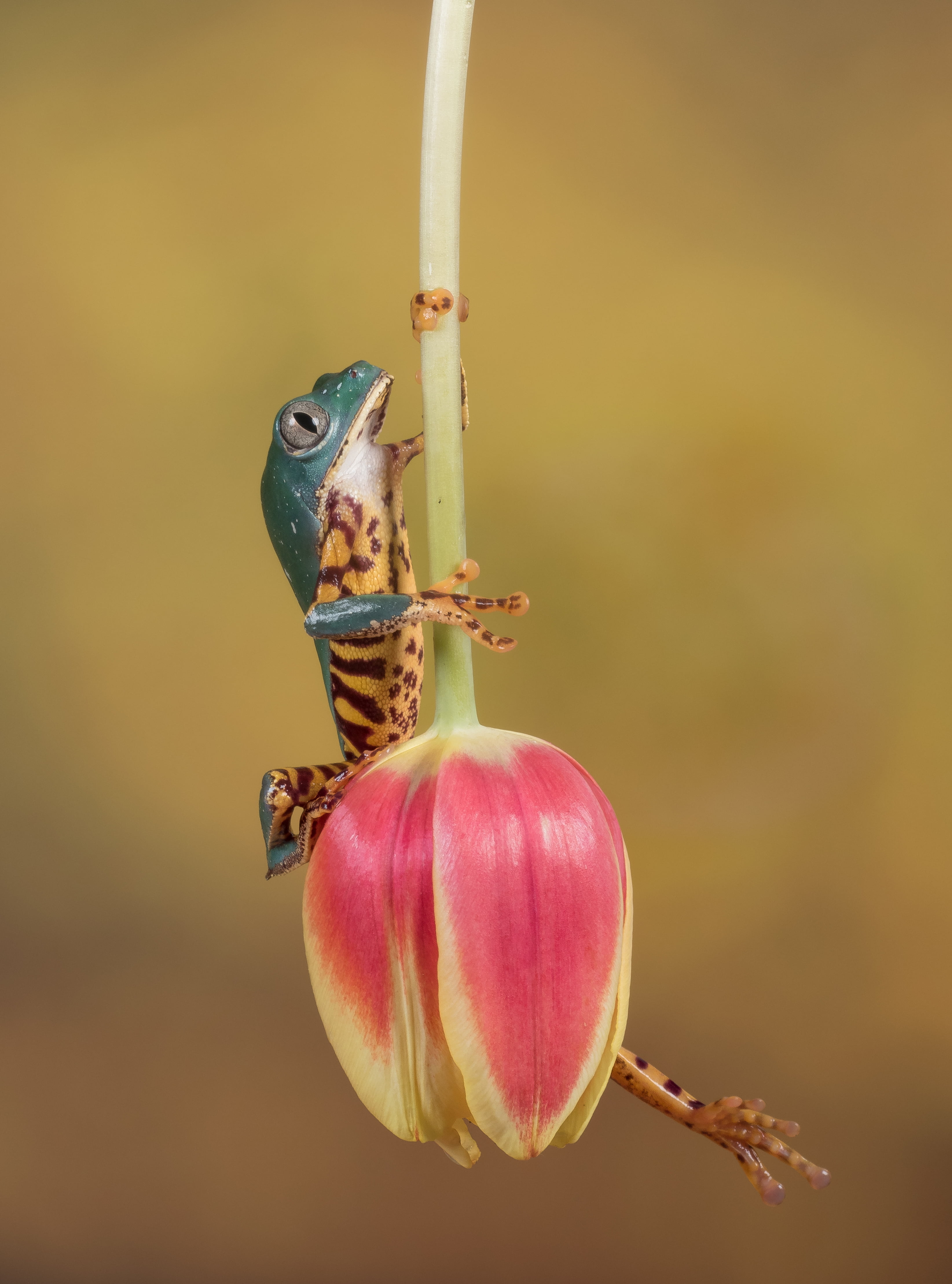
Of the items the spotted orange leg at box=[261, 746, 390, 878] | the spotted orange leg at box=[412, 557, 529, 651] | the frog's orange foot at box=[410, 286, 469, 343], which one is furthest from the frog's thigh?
the frog's orange foot at box=[410, 286, 469, 343]

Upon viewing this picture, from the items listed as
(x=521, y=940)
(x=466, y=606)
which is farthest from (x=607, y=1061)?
(x=466, y=606)

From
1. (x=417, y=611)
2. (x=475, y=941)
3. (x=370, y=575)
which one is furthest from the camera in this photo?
(x=370, y=575)

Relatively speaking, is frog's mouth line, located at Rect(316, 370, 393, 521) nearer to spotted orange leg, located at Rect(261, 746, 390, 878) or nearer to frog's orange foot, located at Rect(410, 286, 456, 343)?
spotted orange leg, located at Rect(261, 746, 390, 878)

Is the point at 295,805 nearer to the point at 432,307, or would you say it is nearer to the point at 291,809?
the point at 291,809

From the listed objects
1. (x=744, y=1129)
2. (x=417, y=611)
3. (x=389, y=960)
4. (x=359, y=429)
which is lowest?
(x=744, y=1129)

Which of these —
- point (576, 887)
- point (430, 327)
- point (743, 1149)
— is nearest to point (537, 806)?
point (576, 887)

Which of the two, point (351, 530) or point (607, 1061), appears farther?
point (351, 530)

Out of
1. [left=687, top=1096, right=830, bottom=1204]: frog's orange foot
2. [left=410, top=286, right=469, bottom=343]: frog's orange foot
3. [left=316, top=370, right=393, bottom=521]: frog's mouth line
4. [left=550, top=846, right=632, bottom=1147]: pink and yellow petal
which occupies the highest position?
[left=316, top=370, right=393, bottom=521]: frog's mouth line
